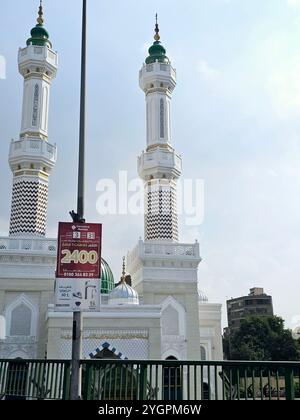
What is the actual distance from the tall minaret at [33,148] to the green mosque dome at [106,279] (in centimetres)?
513

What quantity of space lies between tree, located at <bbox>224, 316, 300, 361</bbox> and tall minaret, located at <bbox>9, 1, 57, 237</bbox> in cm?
2959

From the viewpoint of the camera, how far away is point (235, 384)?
795cm

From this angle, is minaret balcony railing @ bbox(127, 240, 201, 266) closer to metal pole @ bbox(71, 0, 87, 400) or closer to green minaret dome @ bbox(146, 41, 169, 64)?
green minaret dome @ bbox(146, 41, 169, 64)

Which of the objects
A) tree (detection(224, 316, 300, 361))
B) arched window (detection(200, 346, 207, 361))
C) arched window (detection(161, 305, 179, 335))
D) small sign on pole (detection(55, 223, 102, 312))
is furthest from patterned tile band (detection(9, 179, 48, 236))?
tree (detection(224, 316, 300, 361))

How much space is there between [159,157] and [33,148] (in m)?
7.95

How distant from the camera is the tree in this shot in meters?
48.0

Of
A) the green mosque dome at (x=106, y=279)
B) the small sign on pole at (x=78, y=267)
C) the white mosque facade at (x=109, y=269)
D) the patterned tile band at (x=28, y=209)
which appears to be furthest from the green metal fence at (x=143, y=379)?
the green mosque dome at (x=106, y=279)

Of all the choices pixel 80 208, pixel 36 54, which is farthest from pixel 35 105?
pixel 80 208

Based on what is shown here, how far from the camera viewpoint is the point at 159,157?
3023 centimetres

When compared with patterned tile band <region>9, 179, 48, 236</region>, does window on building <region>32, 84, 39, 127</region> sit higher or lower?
higher

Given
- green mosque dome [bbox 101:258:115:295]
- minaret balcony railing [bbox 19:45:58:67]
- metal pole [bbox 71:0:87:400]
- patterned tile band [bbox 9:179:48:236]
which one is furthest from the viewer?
minaret balcony railing [bbox 19:45:58:67]

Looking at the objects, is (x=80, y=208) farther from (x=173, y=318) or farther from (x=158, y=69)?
(x=158, y=69)

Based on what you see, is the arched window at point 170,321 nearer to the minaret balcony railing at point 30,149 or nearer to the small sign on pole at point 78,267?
the minaret balcony railing at point 30,149
